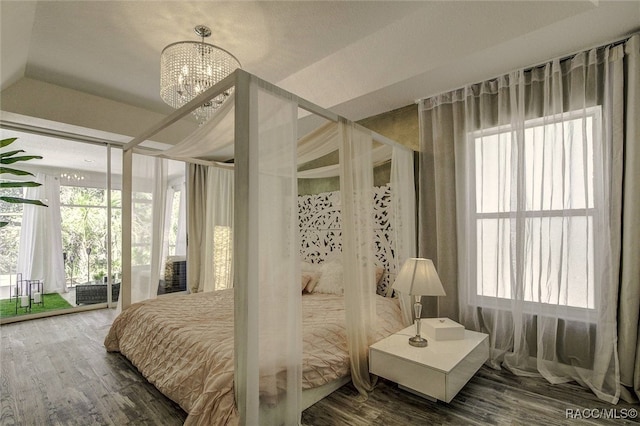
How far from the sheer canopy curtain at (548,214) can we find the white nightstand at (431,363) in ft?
1.47

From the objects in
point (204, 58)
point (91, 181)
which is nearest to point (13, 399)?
point (204, 58)

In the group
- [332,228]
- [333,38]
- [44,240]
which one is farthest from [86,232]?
[333,38]

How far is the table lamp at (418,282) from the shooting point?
7.52 feet

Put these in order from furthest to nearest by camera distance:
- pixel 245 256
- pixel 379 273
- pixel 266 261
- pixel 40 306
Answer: pixel 40 306
pixel 379 273
pixel 266 261
pixel 245 256

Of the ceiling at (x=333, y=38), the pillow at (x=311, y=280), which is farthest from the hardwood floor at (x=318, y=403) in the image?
the ceiling at (x=333, y=38)

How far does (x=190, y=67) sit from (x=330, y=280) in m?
2.52

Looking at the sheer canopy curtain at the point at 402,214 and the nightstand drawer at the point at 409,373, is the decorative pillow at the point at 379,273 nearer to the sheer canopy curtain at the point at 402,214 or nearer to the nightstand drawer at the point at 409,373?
the sheer canopy curtain at the point at 402,214

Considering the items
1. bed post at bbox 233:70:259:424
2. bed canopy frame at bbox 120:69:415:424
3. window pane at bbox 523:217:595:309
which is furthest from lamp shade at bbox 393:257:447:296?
bed post at bbox 233:70:259:424

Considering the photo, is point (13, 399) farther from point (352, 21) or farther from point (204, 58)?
point (352, 21)

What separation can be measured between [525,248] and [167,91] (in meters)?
3.24

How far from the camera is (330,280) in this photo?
3.61 meters

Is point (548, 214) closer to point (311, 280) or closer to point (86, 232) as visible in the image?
point (311, 280)

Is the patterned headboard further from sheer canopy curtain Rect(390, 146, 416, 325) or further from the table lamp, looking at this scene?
the table lamp

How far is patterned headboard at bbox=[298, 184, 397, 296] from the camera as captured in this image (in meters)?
3.38
